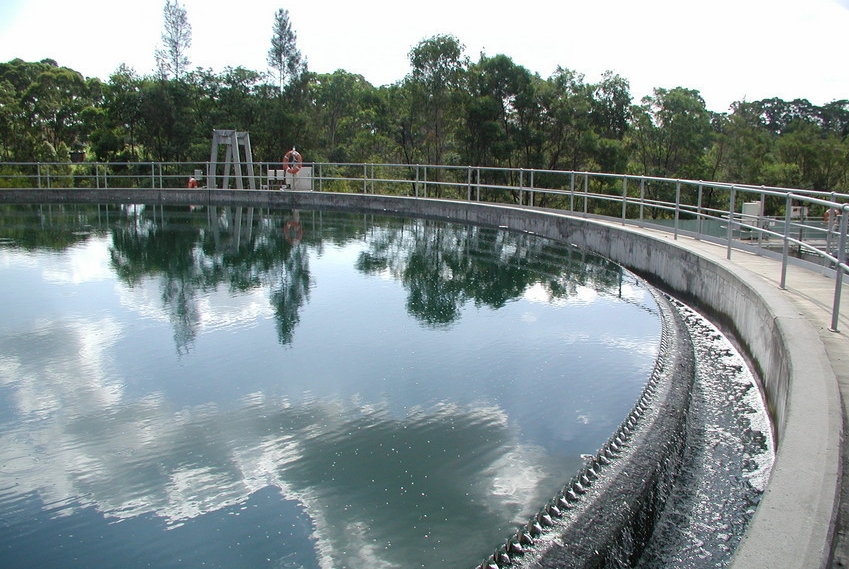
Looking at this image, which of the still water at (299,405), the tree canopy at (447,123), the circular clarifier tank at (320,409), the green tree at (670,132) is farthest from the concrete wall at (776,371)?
the green tree at (670,132)

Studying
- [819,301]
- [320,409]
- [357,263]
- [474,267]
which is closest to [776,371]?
[819,301]

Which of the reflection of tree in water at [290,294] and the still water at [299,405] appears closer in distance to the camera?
the still water at [299,405]

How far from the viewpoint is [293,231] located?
18.4 meters

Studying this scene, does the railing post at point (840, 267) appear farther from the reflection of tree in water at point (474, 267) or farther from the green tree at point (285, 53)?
the green tree at point (285, 53)

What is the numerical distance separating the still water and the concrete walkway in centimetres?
120

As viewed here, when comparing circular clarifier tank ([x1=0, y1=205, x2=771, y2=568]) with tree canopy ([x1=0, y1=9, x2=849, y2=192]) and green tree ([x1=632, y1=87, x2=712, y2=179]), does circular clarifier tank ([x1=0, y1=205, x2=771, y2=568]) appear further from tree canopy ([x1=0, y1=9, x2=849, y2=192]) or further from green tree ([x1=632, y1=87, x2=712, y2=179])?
green tree ([x1=632, y1=87, x2=712, y2=179])

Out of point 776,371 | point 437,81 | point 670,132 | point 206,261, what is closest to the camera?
point 776,371

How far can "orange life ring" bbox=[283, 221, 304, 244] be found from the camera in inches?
669

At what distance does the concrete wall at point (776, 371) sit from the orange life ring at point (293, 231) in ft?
17.1

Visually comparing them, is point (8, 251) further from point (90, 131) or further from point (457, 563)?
point (90, 131)

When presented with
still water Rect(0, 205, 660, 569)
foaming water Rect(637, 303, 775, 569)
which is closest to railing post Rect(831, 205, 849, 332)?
foaming water Rect(637, 303, 775, 569)

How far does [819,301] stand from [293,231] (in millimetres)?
13462

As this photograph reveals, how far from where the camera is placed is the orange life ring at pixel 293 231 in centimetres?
1698

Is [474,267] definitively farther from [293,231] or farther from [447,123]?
[447,123]
